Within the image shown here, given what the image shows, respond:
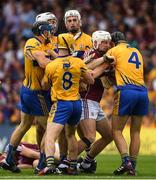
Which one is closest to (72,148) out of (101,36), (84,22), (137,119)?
(137,119)

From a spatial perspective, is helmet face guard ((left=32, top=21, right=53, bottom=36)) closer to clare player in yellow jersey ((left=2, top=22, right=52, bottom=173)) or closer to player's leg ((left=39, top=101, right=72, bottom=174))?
clare player in yellow jersey ((left=2, top=22, right=52, bottom=173))

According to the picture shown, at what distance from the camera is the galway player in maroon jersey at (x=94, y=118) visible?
53.3ft

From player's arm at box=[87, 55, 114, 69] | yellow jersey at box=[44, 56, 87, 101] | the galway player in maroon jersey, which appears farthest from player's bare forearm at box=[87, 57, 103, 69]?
yellow jersey at box=[44, 56, 87, 101]

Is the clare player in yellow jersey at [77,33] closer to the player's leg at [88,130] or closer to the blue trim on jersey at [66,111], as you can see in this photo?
the player's leg at [88,130]

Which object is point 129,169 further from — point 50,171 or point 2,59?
point 2,59

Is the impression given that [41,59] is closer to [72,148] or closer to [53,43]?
[53,43]

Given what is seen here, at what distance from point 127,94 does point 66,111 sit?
133 cm

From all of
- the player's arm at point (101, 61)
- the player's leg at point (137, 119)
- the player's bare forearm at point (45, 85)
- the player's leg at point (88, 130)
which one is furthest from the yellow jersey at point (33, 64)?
the player's leg at point (137, 119)

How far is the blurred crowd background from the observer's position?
25703mm

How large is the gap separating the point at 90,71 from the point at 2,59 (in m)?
10.6

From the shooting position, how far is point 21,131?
16.2 meters

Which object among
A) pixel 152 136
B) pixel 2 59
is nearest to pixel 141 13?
pixel 2 59

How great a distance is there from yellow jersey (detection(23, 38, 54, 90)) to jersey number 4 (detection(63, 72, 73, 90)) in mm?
722

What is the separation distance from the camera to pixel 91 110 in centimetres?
1634
